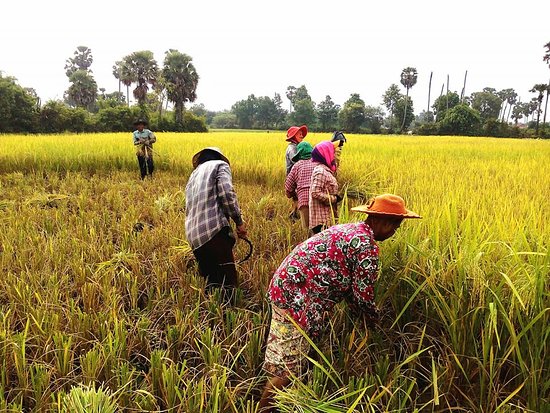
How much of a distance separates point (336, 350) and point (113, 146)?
955 centimetres

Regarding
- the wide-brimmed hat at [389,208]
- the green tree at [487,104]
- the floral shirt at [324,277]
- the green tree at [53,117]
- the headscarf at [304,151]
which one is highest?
the green tree at [487,104]

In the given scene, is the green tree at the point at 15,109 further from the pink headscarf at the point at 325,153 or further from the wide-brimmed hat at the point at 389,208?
the wide-brimmed hat at the point at 389,208

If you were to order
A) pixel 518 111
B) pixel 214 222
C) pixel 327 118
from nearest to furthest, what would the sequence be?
pixel 214 222 → pixel 327 118 → pixel 518 111

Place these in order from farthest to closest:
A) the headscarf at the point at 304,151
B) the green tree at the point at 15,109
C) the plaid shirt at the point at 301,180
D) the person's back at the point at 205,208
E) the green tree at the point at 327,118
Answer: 1. the green tree at the point at 327,118
2. the green tree at the point at 15,109
3. the headscarf at the point at 304,151
4. the plaid shirt at the point at 301,180
5. the person's back at the point at 205,208

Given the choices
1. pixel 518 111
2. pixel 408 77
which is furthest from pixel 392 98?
pixel 518 111

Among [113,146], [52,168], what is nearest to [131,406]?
[52,168]

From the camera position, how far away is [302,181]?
3.85 meters

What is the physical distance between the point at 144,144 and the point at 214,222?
16.9 ft

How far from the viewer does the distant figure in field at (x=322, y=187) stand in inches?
125

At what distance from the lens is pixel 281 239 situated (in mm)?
3850

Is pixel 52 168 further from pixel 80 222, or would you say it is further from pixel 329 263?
pixel 329 263

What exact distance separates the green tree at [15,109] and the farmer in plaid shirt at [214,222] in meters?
25.5

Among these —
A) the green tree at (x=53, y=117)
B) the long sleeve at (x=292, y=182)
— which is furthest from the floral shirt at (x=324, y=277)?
the green tree at (x=53, y=117)

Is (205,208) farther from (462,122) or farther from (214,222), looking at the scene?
(462,122)
